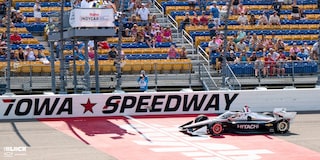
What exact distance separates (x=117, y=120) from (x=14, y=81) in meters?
5.66

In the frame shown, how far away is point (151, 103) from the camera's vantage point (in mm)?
31984

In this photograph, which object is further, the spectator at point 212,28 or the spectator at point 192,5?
the spectator at point 192,5

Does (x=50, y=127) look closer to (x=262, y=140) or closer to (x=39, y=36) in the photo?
(x=262, y=140)

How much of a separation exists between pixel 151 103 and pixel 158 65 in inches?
195

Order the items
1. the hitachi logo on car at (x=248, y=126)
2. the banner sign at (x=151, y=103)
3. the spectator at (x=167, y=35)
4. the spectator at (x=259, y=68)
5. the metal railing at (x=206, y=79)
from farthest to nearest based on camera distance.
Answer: the spectator at (x=167, y=35)
the spectator at (x=259, y=68)
the metal railing at (x=206, y=79)
the banner sign at (x=151, y=103)
the hitachi logo on car at (x=248, y=126)

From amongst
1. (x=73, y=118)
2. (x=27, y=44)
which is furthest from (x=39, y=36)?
(x=73, y=118)

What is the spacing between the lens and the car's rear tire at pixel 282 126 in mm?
27203

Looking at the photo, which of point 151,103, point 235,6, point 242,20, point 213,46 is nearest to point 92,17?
point 151,103

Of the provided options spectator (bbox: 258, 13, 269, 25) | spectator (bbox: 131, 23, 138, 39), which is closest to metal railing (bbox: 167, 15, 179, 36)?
spectator (bbox: 131, 23, 138, 39)

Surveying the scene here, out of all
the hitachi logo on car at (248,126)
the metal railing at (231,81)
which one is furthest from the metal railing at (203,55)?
the hitachi logo on car at (248,126)

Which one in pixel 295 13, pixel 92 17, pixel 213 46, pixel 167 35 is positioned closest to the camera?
pixel 92 17

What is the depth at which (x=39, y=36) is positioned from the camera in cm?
4006

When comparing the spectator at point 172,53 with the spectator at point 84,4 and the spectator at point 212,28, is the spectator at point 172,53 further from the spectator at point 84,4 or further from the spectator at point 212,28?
the spectator at point 84,4

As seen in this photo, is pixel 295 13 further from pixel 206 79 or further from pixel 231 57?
pixel 206 79
